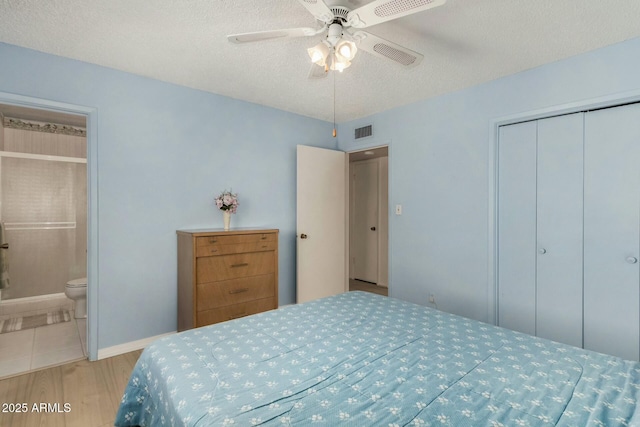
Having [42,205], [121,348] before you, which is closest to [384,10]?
[121,348]

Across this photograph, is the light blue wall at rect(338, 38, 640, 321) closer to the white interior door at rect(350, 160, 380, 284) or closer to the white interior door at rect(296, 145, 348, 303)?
the white interior door at rect(296, 145, 348, 303)

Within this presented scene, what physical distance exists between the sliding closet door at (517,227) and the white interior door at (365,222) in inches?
99.0

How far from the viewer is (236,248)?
9.46 ft

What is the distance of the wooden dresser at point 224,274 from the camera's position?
8.73ft

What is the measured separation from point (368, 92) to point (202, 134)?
5.49 feet

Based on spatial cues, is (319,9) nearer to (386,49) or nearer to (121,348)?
(386,49)

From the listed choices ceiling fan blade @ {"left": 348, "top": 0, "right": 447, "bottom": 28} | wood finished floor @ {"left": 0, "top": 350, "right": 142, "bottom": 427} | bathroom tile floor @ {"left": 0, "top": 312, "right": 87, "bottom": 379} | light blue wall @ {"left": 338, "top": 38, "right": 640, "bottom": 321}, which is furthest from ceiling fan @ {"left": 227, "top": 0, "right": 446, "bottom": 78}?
bathroom tile floor @ {"left": 0, "top": 312, "right": 87, "bottom": 379}

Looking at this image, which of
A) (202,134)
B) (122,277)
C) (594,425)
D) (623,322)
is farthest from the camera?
(202,134)

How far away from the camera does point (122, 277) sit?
2650mm

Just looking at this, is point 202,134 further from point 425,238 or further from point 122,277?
point 425,238

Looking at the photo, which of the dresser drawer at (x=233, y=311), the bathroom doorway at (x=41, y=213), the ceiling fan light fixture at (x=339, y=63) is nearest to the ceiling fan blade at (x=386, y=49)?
the ceiling fan light fixture at (x=339, y=63)

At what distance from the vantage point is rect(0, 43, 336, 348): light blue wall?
2.46 meters

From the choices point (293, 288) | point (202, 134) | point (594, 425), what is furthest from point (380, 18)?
point (293, 288)

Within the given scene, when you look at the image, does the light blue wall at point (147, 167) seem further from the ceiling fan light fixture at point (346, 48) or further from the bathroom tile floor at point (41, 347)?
the ceiling fan light fixture at point (346, 48)
